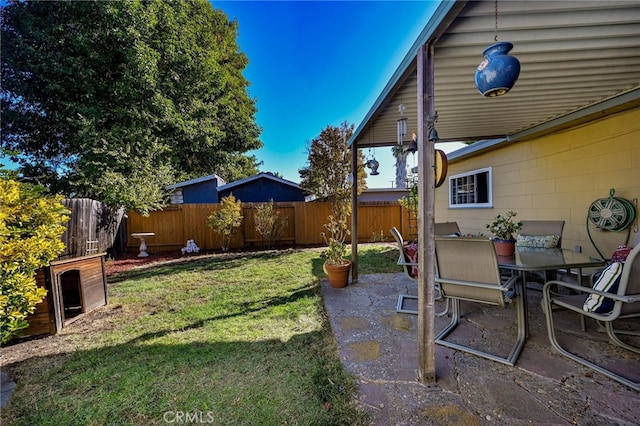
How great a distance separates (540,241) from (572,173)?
5.10 feet

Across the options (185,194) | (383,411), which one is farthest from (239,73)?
(383,411)

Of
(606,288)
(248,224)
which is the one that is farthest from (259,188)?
(606,288)

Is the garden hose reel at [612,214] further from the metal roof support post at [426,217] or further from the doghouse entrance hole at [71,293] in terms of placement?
the doghouse entrance hole at [71,293]

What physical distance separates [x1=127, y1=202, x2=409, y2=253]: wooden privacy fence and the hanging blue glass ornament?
7.45 m

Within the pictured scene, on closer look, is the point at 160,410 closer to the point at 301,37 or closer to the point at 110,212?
the point at 110,212

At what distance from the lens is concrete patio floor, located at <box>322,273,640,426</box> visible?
62.1 inches

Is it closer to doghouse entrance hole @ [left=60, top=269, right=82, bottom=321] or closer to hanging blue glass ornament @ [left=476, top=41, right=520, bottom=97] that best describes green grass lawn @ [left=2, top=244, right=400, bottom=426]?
doghouse entrance hole @ [left=60, top=269, right=82, bottom=321]

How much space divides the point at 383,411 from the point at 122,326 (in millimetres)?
3095

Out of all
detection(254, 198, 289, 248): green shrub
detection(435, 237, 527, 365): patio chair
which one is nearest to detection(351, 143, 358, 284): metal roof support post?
detection(435, 237, 527, 365): patio chair

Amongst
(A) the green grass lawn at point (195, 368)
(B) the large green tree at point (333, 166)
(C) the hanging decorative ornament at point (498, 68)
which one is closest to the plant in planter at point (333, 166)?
(B) the large green tree at point (333, 166)

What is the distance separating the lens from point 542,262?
2.48 m

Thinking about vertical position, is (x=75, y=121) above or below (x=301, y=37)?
below

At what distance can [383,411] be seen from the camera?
1.64 metres

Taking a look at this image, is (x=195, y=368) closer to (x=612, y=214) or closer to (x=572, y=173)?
(x=612, y=214)
